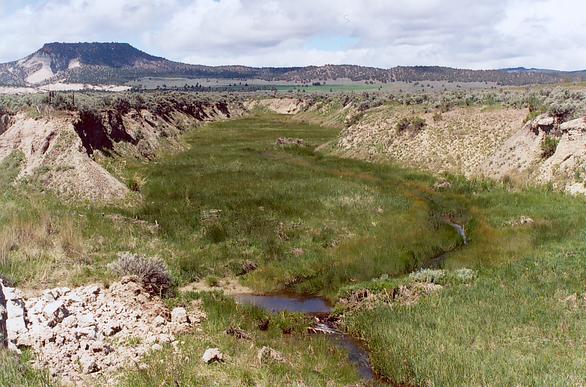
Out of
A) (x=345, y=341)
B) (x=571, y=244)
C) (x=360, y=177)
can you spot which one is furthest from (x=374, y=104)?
(x=345, y=341)

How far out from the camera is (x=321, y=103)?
144750 millimetres

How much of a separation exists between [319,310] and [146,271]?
752 cm

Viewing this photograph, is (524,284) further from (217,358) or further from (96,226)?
(96,226)

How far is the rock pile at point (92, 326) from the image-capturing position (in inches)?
479

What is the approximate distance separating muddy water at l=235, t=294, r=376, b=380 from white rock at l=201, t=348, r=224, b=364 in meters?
4.61

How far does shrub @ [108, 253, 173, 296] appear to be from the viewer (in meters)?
17.6

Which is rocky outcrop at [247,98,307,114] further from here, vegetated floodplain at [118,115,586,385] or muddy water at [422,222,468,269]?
muddy water at [422,222,468,269]

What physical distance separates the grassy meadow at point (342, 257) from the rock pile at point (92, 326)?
92 centimetres

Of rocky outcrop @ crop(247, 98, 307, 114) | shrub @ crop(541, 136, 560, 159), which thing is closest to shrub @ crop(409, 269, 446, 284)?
shrub @ crop(541, 136, 560, 159)

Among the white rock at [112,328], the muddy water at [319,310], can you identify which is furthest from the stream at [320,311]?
the white rock at [112,328]

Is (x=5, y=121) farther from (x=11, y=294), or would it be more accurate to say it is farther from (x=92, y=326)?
(x=92, y=326)

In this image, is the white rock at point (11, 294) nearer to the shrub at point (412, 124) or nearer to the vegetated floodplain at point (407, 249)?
the vegetated floodplain at point (407, 249)

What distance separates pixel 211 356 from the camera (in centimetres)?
1265

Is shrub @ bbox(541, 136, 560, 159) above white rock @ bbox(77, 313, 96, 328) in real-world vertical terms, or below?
above
